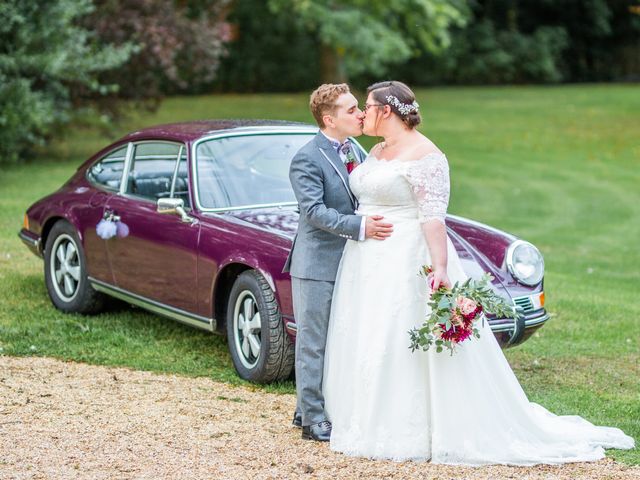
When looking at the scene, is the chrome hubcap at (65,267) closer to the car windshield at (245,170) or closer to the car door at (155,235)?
the car door at (155,235)

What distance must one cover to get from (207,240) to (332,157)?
1.62 m

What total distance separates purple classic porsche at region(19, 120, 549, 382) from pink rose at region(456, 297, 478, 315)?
1.20 metres

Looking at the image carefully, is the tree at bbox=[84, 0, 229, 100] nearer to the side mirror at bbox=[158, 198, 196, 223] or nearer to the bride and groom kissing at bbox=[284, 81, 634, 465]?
the side mirror at bbox=[158, 198, 196, 223]

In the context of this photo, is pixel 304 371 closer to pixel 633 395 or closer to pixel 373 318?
pixel 373 318

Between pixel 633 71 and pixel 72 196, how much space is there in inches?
1801

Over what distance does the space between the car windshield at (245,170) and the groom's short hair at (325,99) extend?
5.66ft

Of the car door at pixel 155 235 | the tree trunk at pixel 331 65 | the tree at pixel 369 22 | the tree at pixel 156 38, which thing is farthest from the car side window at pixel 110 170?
the tree trunk at pixel 331 65

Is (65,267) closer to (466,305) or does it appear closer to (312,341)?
(312,341)

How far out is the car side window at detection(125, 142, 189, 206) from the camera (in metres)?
7.30

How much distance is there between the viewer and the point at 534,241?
1345cm

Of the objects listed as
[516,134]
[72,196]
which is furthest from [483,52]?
[72,196]

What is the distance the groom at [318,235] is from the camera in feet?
17.5

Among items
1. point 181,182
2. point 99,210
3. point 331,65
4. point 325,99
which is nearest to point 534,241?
point 99,210

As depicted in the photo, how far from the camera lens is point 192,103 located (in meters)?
33.0
